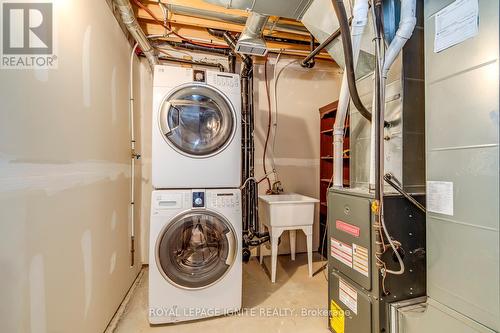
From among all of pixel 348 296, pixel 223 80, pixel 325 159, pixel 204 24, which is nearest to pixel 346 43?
pixel 223 80

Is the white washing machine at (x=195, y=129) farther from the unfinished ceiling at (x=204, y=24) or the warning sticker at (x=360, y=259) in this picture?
the warning sticker at (x=360, y=259)

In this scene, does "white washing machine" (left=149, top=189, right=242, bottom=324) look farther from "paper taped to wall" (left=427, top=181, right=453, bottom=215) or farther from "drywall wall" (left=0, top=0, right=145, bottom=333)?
"paper taped to wall" (left=427, top=181, right=453, bottom=215)

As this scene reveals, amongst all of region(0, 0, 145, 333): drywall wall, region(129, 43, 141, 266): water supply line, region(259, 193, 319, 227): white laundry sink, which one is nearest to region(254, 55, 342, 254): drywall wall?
region(259, 193, 319, 227): white laundry sink

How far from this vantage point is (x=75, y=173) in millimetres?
1211

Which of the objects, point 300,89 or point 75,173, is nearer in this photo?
point 75,173

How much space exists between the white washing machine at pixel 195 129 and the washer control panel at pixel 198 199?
0.07m

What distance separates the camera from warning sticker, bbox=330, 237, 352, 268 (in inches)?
52.7

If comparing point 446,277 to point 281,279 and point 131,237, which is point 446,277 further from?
point 131,237

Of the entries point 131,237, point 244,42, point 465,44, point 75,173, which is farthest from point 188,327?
point 244,42

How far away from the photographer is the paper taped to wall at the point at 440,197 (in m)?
0.96

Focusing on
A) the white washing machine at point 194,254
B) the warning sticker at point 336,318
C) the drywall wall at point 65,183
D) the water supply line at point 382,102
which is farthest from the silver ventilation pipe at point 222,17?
the warning sticker at point 336,318

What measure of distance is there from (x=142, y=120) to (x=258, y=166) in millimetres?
1463

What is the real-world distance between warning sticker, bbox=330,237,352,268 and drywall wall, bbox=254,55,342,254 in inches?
59.0

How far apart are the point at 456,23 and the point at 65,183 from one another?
1.88 metres
